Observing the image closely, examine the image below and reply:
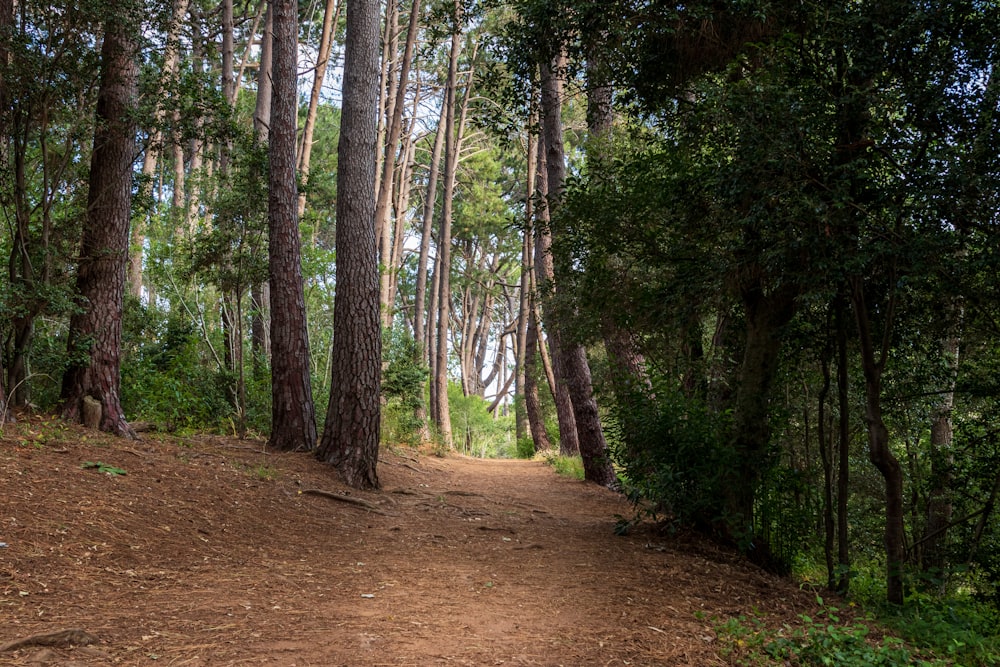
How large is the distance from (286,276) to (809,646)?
7.53 metres

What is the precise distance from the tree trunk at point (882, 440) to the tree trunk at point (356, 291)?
17.7 feet

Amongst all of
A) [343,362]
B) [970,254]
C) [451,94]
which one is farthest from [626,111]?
[451,94]

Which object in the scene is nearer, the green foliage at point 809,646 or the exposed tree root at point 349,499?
the green foliage at point 809,646

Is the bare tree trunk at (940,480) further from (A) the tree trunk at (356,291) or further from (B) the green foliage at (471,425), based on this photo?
(B) the green foliage at (471,425)

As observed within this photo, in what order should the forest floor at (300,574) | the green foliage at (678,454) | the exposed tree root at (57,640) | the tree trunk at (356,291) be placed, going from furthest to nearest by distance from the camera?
the tree trunk at (356,291) < the green foliage at (678,454) < the forest floor at (300,574) < the exposed tree root at (57,640)

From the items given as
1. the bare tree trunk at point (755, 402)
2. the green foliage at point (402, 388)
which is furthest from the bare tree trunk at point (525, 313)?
the bare tree trunk at point (755, 402)

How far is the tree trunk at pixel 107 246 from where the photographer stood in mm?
7777

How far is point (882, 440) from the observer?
611cm

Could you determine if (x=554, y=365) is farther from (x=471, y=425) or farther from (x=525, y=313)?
(x=525, y=313)

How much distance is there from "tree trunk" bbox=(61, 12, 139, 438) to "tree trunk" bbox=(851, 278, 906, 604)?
7220 millimetres

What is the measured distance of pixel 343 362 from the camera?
356 inches

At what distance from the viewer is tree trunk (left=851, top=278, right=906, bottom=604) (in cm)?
591

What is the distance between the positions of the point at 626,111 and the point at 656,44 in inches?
39.6

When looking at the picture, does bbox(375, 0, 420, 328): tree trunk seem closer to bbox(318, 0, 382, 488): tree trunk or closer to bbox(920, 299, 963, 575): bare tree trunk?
bbox(318, 0, 382, 488): tree trunk
